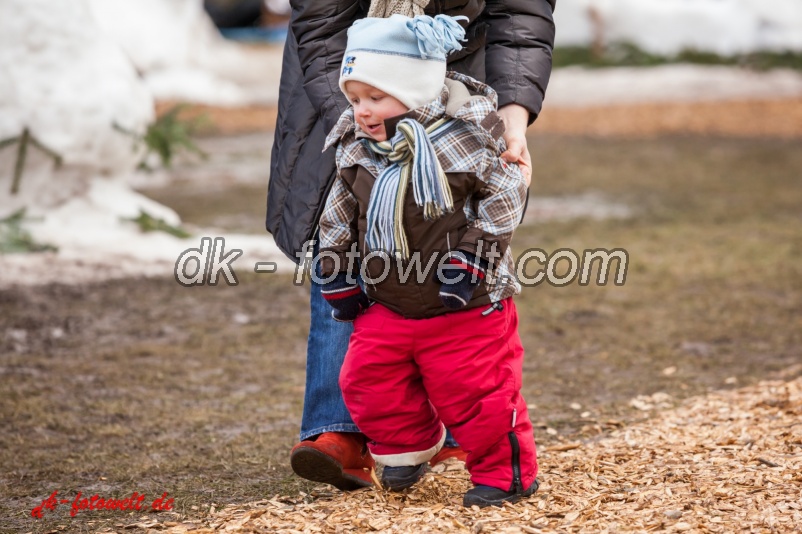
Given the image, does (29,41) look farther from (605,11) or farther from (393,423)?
(605,11)

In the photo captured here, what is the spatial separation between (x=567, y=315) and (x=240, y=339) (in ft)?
5.97

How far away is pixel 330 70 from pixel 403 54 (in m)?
0.38

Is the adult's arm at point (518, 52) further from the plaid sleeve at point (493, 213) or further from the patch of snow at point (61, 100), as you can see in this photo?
the patch of snow at point (61, 100)

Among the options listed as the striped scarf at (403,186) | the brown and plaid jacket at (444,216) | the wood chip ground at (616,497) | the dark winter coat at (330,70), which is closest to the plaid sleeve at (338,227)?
the brown and plaid jacket at (444,216)

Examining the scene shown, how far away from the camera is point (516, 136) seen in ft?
9.68

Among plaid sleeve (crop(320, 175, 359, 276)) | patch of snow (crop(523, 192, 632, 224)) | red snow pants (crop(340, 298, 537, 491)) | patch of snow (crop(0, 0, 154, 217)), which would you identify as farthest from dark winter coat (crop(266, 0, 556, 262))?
patch of snow (crop(523, 192, 632, 224))

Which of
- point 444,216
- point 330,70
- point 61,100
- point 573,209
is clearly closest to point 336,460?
point 444,216

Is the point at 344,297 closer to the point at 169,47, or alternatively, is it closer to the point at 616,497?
the point at 616,497

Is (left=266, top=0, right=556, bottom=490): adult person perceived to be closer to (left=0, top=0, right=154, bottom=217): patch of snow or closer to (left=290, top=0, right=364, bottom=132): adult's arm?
(left=290, top=0, right=364, bottom=132): adult's arm

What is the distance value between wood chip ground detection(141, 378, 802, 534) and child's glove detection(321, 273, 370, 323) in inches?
22.3

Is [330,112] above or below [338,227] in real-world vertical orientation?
above

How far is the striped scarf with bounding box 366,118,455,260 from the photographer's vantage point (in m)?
2.64

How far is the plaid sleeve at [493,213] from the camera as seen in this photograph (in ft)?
8.98

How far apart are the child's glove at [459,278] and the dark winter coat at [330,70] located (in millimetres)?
530
